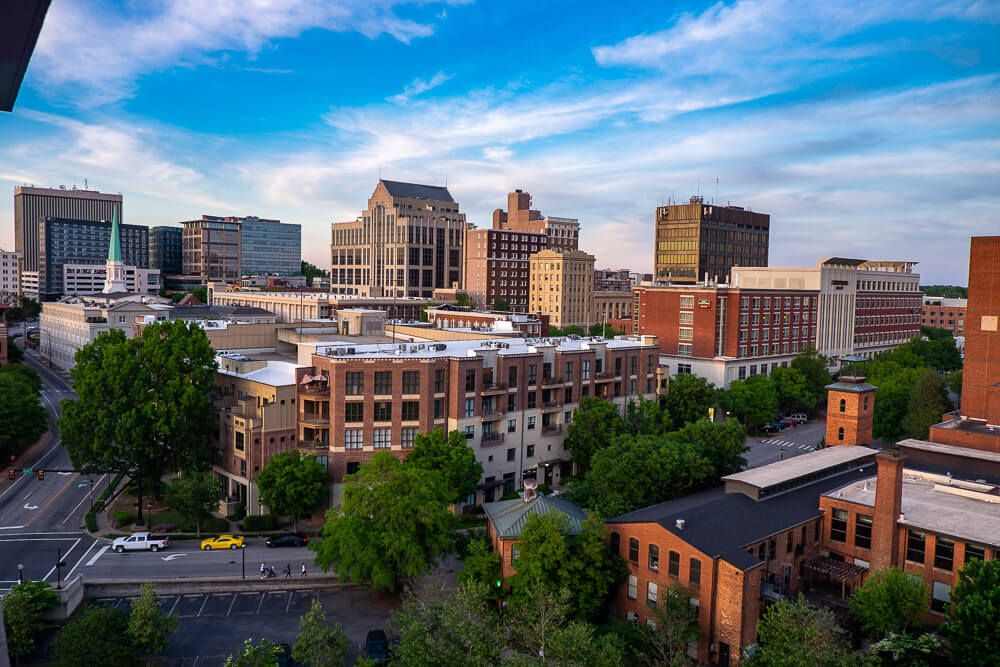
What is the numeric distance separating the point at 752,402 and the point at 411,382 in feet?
164

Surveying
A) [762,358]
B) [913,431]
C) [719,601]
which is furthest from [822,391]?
[719,601]

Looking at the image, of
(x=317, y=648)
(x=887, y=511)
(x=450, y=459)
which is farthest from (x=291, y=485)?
(x=887, y=511)

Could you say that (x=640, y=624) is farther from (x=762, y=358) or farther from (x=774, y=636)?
(x=762, y=358)

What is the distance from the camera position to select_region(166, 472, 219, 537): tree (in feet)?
183

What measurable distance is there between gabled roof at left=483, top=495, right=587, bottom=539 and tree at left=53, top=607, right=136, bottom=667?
67.9ft

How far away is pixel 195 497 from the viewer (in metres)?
55.9

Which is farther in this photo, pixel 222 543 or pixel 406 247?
pixel 406 247

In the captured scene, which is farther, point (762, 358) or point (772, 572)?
point (762, 358)

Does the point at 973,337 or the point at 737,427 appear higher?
the point at 973,337

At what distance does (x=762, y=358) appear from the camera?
369ft

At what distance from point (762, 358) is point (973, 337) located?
39779 mm

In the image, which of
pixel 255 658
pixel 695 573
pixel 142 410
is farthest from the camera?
pixel 142 410

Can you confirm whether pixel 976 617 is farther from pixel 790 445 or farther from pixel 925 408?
pixel 790 445

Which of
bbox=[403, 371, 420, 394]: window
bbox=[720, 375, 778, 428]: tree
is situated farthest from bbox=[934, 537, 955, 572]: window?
bbox=[720, 375, 778, 428]: tree
